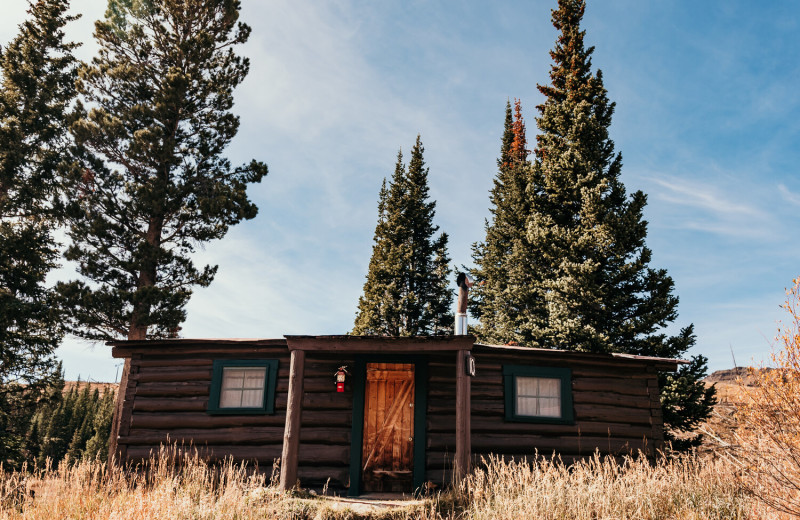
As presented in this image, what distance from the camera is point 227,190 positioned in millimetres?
19891

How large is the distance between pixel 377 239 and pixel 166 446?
16865 millimetres

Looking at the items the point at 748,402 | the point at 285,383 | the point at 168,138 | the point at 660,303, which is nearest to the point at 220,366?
the point at 285,383

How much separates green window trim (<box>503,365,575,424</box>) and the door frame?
187 centimetres

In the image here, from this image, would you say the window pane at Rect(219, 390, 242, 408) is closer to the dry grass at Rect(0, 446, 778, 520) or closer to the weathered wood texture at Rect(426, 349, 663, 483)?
the dry grass at Rect(0, 446, 778, 520)

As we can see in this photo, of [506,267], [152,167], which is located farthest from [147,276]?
[506,267]

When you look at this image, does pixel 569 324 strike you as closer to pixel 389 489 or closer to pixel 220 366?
pixel 389 489

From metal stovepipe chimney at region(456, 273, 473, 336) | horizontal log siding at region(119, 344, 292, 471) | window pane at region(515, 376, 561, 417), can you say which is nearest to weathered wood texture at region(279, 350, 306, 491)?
horizontal log siding at region(119, 344, 292, 471)

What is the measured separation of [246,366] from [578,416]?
7.56m

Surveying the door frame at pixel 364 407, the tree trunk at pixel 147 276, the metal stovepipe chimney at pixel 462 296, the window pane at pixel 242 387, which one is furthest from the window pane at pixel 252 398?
the tree trunk at pixel 147 276

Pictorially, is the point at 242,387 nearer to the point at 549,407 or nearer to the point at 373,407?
the point at 373,407

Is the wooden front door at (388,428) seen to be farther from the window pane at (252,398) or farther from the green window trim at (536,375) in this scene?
the window pane at (252,398)

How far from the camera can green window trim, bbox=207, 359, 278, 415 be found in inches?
436

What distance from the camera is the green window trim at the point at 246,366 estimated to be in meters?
11.1

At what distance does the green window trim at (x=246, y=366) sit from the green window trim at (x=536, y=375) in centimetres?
519
